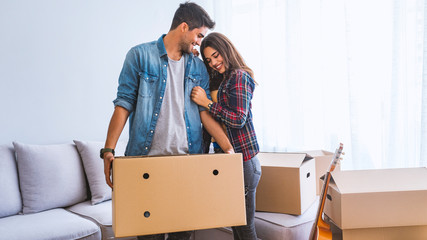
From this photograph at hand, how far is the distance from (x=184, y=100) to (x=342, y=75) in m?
1.50

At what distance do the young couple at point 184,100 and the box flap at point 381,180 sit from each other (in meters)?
0.36

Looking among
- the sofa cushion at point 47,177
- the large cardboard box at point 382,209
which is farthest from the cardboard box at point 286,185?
the sofa cushion at point 47,177

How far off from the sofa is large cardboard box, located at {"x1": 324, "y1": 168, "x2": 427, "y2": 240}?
0.45 meters

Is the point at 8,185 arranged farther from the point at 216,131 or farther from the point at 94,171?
the point at 216,131

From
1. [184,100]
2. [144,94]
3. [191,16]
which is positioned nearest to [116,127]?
[144,94]

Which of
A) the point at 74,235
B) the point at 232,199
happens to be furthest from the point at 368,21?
the point at 74,235

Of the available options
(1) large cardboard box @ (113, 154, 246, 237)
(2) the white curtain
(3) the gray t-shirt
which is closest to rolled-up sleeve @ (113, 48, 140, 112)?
(3) the gray t-shirt

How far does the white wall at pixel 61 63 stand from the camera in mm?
2184

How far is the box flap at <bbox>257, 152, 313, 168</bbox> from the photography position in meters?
1.90

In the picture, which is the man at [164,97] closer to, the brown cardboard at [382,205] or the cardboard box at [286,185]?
the brown cardboard at [382,205]

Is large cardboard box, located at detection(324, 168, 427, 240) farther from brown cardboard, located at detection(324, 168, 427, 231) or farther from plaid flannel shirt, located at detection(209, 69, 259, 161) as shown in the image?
plaid flannel shirt, located at detection(209, 69, 259, 161)

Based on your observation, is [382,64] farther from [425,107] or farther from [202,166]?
[202,166]

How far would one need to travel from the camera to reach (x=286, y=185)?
6.20 ft

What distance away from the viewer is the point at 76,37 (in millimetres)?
2465
